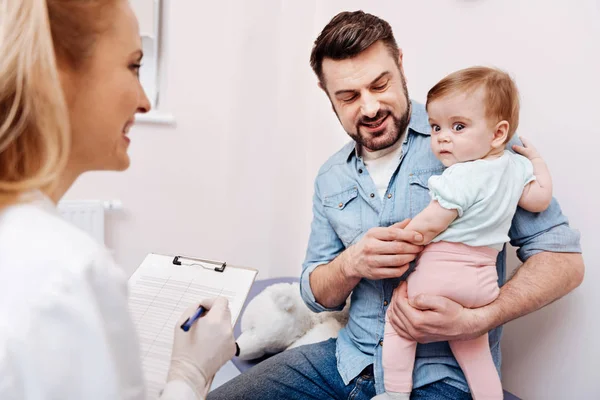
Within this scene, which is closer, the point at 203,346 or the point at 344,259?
the point at 203,346

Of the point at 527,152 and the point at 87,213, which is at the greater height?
the point at 527,152

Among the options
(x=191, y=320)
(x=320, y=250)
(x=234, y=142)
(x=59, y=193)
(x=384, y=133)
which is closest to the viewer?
(x=59, y=193)

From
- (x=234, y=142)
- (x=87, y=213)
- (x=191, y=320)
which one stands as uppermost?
(x=191, y=320)

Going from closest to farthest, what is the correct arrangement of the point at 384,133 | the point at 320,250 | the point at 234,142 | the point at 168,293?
the point at 168,293
the point at 384,133
the point at 320,250
the point at 234,142

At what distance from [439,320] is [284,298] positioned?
0.69 meters

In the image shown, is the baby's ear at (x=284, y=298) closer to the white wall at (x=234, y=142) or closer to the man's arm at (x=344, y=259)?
the man's arm at (x=344, y=259)

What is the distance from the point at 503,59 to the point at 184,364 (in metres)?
1.19

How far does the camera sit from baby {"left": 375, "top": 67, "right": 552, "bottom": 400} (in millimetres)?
1060

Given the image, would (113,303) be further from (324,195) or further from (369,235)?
(324,195)

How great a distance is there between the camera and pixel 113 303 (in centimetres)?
65

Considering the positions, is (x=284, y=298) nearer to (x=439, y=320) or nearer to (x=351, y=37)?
(x=439, y=320)

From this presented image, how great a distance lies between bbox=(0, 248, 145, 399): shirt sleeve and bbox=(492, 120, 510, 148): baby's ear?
84 centimetres

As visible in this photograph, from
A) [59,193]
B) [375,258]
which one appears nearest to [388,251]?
[375,258]

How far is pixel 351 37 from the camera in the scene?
1292 millimetres
